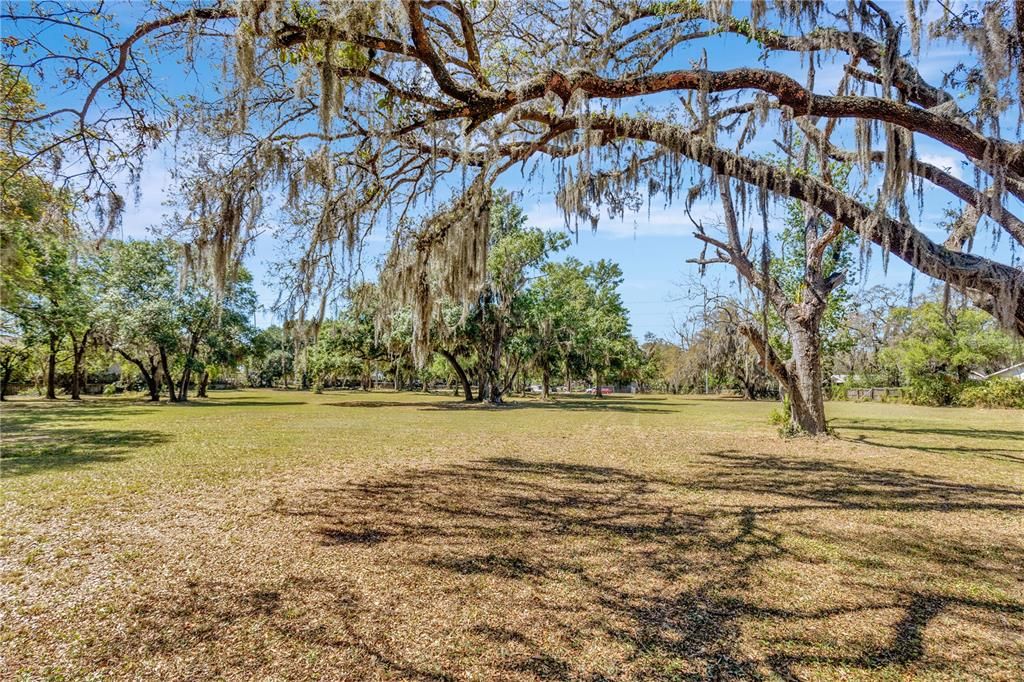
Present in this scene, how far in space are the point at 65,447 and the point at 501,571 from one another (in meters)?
8.93

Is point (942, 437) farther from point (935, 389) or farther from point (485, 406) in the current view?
point (935, 389)

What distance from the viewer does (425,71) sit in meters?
5.10

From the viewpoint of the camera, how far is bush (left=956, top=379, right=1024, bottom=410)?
24562 millimetres

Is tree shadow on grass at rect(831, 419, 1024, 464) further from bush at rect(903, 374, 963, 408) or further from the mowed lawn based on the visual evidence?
bush at rect(903, 374, 963, 408)

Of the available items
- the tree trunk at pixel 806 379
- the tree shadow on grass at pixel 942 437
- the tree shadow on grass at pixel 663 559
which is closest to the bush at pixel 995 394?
the tree shadow on grass at pixel 942 437

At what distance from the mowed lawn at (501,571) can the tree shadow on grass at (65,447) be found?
11 cm

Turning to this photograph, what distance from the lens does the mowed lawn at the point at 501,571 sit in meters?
2.34

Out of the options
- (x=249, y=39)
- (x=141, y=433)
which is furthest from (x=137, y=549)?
(x=141, y=433)

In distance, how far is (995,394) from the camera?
82.3 feet

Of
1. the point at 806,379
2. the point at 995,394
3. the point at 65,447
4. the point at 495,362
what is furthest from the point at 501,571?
the point at 995,394

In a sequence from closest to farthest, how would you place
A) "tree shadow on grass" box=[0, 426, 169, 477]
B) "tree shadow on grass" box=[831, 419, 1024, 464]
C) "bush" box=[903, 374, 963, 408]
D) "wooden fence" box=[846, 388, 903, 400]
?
"tree shadow on grass" box=[0, 426, 169, 477] → "tree shadow on grass" box=[831, 419, 1024, 464] → "bush" box=[903, 374, 963, 408] → "wooden fence" box=[846, 388, 903, 400]

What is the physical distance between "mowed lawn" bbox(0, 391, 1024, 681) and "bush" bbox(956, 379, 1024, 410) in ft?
80.1

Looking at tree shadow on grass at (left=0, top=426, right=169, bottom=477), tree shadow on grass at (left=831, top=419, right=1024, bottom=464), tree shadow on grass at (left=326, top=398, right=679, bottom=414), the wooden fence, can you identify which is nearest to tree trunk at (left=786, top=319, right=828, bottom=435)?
tree shadow on grass at (left=831, top=419, right=1024, bottom=464)

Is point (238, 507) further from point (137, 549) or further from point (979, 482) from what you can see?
point (979, 482)
